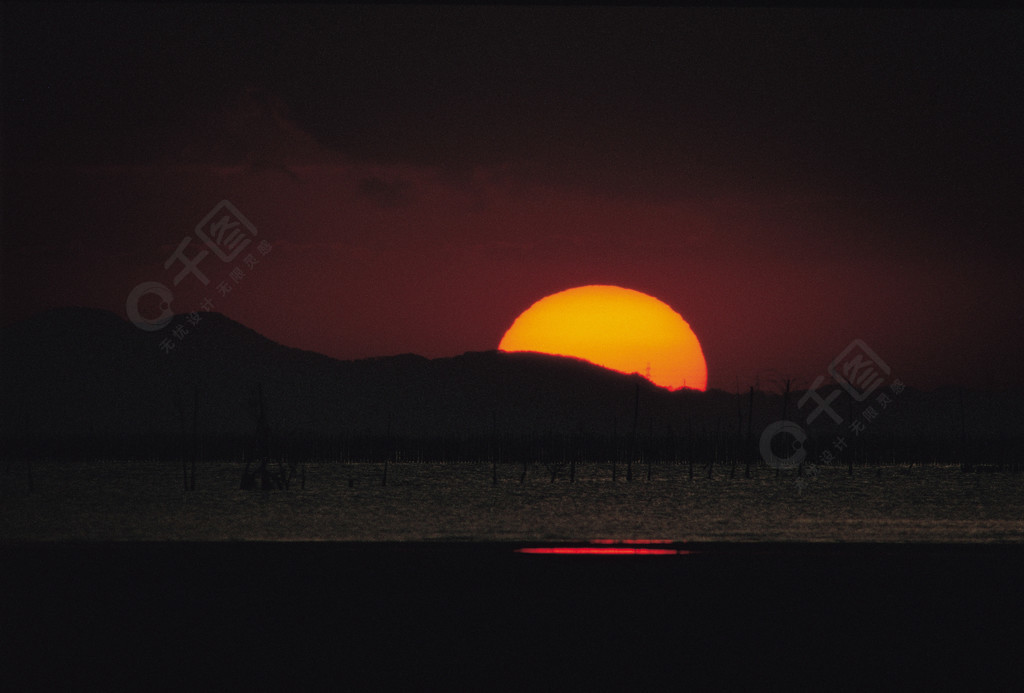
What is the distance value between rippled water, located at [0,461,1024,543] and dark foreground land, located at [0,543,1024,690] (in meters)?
4.38

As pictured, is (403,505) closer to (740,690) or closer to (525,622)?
(525,622)

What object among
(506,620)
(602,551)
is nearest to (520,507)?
(602,551)

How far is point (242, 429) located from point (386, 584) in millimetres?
135253

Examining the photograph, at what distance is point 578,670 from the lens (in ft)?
24.1

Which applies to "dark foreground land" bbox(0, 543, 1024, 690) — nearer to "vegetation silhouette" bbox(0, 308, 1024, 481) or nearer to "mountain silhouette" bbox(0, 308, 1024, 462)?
"vegetation silhouette" bbox(0, 308, 1024, 481)

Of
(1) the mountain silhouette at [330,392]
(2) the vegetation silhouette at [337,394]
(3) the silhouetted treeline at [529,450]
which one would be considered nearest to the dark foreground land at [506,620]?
(3) the silhouetted treeline at [529,450]

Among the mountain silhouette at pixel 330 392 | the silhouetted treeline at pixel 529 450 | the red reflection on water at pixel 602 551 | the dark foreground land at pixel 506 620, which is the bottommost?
the dark foreground land at pixel 506 620

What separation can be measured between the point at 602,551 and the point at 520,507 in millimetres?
12256

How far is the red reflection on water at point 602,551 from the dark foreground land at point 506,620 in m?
0.39

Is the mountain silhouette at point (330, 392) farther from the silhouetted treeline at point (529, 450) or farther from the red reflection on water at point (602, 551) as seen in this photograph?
the red reflection on water at point (602, 551)

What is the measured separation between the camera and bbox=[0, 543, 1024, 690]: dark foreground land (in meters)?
7.20

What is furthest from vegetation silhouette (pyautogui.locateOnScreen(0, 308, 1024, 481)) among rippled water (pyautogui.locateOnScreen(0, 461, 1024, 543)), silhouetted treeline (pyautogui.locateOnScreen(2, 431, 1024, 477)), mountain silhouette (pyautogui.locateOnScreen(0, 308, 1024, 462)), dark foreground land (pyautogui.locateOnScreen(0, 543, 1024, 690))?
dark foreground land (pyautogui.locateOnScreen(0, 543, 1024, 690))

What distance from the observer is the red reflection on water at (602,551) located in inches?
553

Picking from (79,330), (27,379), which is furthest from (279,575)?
(79,330)
